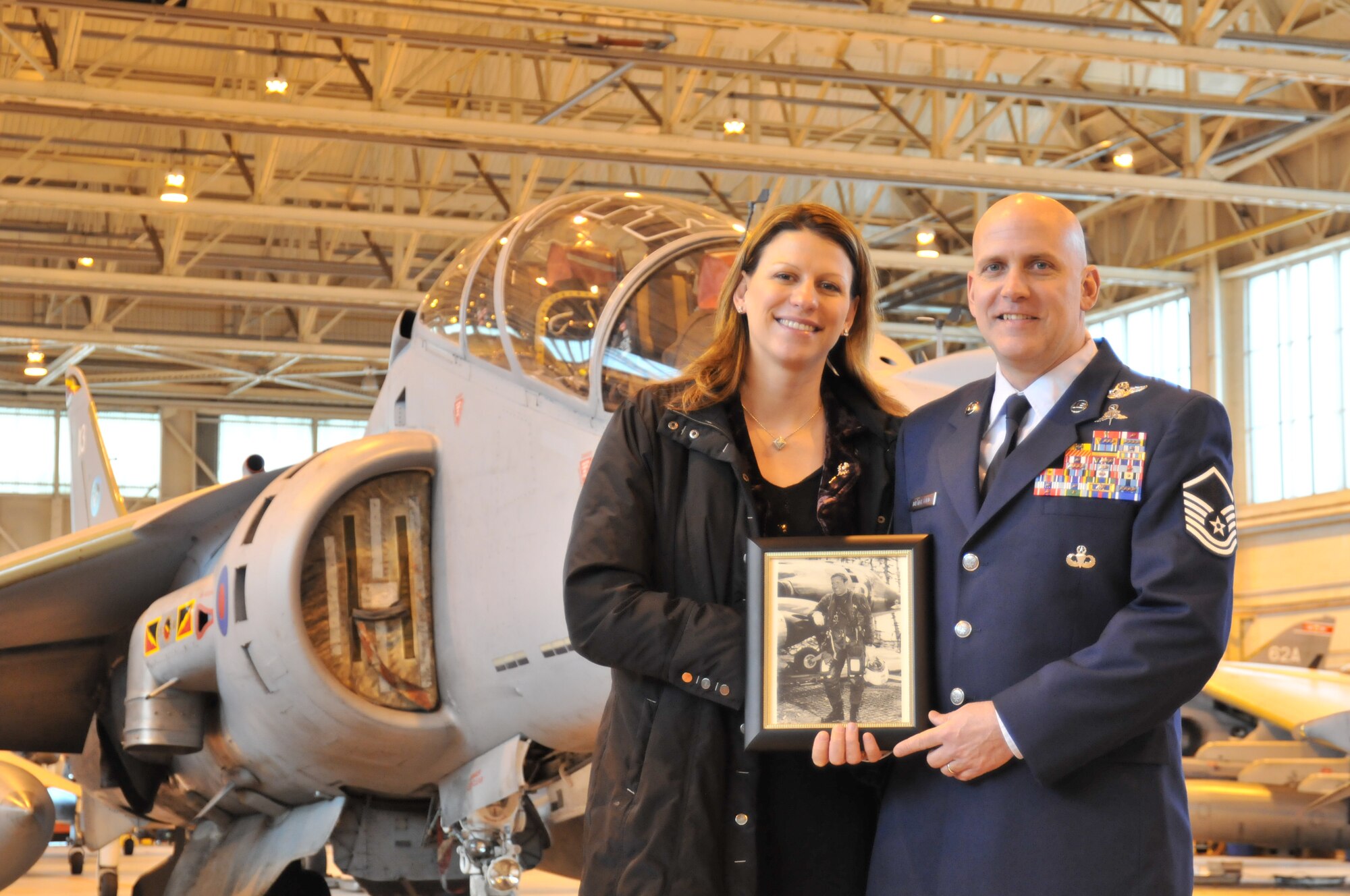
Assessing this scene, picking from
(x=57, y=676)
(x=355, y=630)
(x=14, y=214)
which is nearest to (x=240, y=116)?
(x=57, y=676)

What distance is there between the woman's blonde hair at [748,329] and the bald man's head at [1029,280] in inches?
15.1

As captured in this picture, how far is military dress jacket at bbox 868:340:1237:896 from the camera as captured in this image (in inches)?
87.3

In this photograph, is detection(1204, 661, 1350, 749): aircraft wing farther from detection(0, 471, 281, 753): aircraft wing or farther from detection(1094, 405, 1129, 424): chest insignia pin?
detection(1094, 405, 1129, 424): chest insignia pin

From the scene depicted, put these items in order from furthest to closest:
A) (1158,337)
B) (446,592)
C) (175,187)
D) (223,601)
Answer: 1. (1158,337)
2. (175,187)
3. (223,601)
4. (446,592)

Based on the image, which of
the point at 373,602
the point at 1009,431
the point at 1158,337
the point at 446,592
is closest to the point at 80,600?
the point at 373,602

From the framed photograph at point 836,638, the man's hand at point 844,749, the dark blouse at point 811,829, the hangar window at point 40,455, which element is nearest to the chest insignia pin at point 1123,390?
the framed photograph at point 836,638

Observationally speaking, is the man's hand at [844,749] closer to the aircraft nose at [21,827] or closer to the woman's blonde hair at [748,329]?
the woman's blonde hair at [748,329]

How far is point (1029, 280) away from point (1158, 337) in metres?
26.0

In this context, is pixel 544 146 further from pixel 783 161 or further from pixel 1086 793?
pixel 1086 793

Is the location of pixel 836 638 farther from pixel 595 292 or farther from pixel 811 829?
pixel 595 292

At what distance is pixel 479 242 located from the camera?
255 inches

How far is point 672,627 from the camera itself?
2514 millimetres

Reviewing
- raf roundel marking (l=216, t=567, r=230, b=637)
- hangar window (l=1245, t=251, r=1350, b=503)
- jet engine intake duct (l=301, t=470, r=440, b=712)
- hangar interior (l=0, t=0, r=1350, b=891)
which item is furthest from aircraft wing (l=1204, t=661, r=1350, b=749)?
raf roundel marking (l=216, t=567, r=230, b=637)

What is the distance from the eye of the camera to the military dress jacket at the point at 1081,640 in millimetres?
2217
